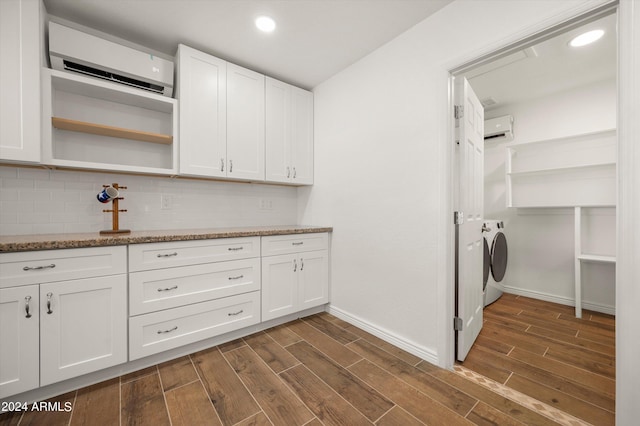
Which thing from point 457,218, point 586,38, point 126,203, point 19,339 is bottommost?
point 19,339

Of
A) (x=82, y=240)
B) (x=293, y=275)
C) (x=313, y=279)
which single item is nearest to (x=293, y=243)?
(x=293, y=275)

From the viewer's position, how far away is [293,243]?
2.54 metres

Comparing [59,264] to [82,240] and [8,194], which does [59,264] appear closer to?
[82,240]

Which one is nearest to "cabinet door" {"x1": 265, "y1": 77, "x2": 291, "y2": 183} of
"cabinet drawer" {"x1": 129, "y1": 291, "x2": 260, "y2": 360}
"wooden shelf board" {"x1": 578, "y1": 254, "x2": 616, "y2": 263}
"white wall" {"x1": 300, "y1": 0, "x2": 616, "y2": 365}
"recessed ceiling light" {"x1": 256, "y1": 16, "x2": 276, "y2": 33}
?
"white wall" {"x1": 300, "y1": 0, "x2": 616, "y2": 365}

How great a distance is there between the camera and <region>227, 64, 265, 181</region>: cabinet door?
2459 mm

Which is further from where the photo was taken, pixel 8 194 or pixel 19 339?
pixel 8 194

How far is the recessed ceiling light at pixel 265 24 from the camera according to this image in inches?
76.9

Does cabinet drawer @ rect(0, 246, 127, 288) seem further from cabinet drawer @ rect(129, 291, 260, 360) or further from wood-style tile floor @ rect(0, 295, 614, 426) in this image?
wood-style tile floor @ rect(0, 295, 614, 426)

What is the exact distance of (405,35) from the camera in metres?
2.08

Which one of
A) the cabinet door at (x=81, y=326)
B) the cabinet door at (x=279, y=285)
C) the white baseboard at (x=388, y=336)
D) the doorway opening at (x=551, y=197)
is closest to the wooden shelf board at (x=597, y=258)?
the doorway opening at (x=551, y=197)

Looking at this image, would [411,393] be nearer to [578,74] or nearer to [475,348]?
[475,348]

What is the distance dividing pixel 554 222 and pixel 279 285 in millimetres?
3317

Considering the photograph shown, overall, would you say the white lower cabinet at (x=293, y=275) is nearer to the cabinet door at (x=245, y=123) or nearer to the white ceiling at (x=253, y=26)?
the cabinet door at (x=245, y=123)

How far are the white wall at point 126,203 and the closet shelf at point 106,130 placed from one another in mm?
324
